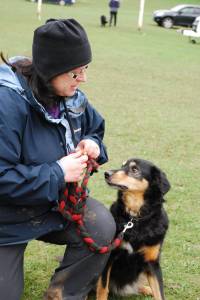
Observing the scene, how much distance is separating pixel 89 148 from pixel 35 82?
54 centimetres

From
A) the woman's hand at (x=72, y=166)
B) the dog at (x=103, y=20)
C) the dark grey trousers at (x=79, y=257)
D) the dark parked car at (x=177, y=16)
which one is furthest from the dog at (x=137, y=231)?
the dark parked car at (x=177, y=16)

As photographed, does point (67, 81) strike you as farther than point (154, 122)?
No

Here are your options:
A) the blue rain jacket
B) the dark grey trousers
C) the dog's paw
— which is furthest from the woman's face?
the dog's paw

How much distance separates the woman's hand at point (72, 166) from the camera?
3178 millimetres

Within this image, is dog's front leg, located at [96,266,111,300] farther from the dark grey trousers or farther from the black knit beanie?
the black knit beanie

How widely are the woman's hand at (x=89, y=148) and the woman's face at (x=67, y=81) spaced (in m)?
0.35

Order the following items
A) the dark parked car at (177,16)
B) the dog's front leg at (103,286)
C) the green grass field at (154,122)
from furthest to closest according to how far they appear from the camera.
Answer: the dark parked car at (177,16), the green grass field at (154,122), the dog's front leg at (103,286)

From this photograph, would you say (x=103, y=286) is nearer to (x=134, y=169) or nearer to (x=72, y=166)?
(x=134, y=169)

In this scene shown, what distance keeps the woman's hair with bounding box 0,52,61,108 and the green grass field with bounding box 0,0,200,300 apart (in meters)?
0.27

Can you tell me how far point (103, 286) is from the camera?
3.81 metres

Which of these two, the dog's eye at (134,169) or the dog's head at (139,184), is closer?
the dog's head at (139,184)

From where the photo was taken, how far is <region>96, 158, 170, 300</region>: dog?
3836 millimetres

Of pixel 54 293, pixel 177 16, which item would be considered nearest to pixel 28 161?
pixel 54 293

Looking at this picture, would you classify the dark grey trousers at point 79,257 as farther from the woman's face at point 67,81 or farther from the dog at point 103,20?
the dog at point 103,20
